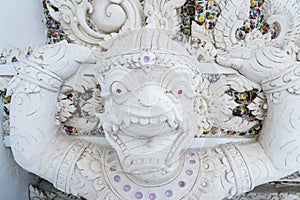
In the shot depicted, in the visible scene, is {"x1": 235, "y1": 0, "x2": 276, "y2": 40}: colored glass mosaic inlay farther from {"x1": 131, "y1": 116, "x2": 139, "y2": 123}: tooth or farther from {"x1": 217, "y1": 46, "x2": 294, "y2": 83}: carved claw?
{"x1": 131, "y1": 116, "x2": 139, "y2": 123}: tooth

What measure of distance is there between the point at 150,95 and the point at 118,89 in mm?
81

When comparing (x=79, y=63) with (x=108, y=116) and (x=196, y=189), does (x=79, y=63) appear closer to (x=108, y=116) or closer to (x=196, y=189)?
(x=108, y=116)

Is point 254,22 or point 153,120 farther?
point 254,22

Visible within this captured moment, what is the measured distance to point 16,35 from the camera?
1093 mm

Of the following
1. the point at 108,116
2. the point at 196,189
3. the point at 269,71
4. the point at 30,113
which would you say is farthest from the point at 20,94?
the point at 269,71

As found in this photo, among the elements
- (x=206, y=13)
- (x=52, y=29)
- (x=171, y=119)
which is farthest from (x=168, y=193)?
(x=52, y=29)

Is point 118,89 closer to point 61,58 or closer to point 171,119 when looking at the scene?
point 171,119

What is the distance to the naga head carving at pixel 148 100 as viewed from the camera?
2.28ft

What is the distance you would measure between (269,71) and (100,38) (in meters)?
0.56

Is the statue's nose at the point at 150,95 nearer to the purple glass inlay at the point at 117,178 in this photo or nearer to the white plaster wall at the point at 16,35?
the purple glass inlay at the point at 117,178

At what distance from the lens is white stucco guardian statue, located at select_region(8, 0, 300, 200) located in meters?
0.76

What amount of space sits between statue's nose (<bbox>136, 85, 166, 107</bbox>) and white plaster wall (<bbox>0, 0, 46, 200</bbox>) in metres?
0.62

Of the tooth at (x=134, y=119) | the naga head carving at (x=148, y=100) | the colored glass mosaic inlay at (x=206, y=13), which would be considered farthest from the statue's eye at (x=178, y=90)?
the colored glass mosaic inlay at (x=206, y=13)

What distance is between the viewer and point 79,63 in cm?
88
